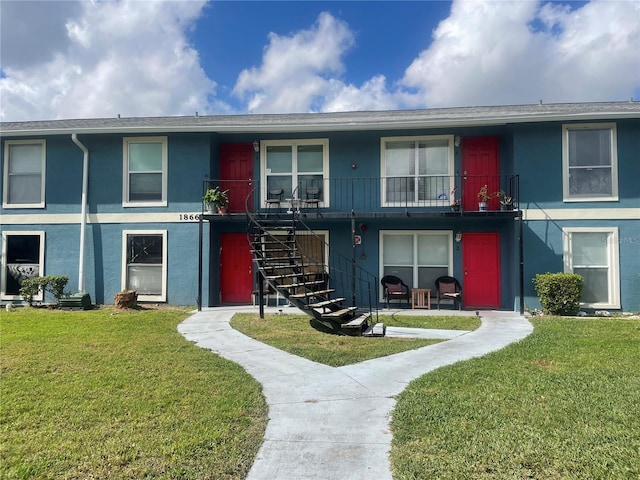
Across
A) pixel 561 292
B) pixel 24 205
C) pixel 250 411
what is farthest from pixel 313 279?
pixel 24 205

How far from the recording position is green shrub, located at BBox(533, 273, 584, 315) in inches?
358

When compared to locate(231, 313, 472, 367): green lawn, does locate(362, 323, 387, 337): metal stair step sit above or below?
above

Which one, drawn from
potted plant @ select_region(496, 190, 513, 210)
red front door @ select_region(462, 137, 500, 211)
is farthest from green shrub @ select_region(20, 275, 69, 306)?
potted plant @ select_region(496, 190, 513, 210)

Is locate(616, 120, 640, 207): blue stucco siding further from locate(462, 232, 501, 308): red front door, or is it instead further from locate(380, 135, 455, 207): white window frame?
locate(380, 135, 455, 207): white window frame

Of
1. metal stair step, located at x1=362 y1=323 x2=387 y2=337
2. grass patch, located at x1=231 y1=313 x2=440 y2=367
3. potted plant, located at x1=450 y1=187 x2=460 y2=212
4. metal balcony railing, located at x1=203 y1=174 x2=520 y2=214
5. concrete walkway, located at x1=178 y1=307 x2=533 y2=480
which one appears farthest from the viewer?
metal balcony railing, located at x1=203 y1=174 x2=520 y2=214

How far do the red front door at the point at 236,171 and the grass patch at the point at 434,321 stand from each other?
513 cm

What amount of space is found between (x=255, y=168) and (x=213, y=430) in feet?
28.6

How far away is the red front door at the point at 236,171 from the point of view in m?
11.2

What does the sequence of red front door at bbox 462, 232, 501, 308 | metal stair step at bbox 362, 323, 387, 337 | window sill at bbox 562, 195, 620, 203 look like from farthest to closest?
red front door at bbox 462, 232, 501, 308 < window sill at bbox 562, 195, 620, 203 < metal stair step at bbox 362, 323, 387, 337

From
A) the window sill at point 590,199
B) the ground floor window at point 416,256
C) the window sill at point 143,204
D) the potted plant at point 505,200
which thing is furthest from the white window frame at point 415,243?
the window sill at point 143,204

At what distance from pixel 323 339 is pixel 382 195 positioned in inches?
202

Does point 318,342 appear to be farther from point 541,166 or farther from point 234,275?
point 541,166

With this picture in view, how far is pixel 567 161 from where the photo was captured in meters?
9.78

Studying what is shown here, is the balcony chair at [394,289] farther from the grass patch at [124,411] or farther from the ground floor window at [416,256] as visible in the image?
the grass patch at [124,411]
